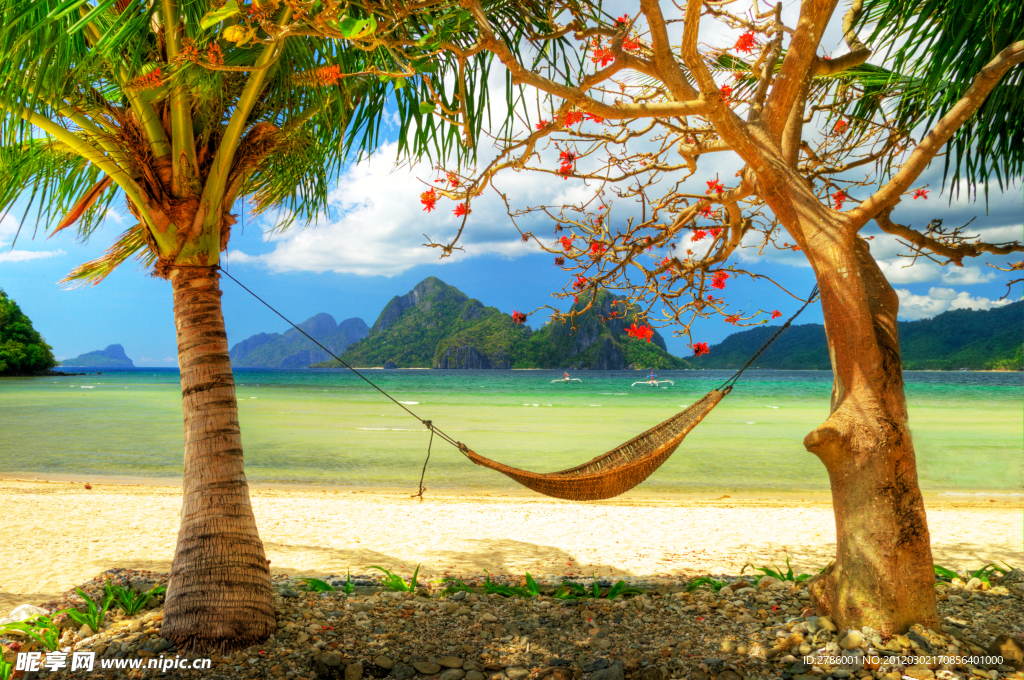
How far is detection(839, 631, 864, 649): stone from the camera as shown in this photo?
170 centimetres

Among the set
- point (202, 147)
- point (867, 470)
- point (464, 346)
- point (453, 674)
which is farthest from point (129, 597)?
point (464, 346)

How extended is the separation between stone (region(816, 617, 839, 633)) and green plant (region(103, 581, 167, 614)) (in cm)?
250

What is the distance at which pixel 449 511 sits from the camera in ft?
15.3

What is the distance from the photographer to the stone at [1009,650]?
1.65 metres

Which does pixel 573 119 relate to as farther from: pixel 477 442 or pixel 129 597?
pixel 477 442

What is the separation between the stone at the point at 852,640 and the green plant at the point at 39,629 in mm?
2612

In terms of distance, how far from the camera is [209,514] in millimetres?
1821

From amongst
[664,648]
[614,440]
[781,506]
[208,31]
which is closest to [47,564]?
[208,31]

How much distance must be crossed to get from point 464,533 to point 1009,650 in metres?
2.92

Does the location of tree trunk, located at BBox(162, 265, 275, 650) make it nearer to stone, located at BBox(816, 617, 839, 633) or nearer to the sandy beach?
the sandy beach

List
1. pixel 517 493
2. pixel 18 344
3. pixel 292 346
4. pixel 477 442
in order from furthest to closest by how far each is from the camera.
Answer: pixel 292 346 < pixel 18 344 < pixel 477 442 < pixel 517 493

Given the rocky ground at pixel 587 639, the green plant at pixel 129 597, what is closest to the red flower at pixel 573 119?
the rocky ground at pixel 587 639

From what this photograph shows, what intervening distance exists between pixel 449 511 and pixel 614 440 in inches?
264

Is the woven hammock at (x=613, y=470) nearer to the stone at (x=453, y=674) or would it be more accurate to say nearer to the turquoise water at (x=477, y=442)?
the stone at (x=453, y=674)
